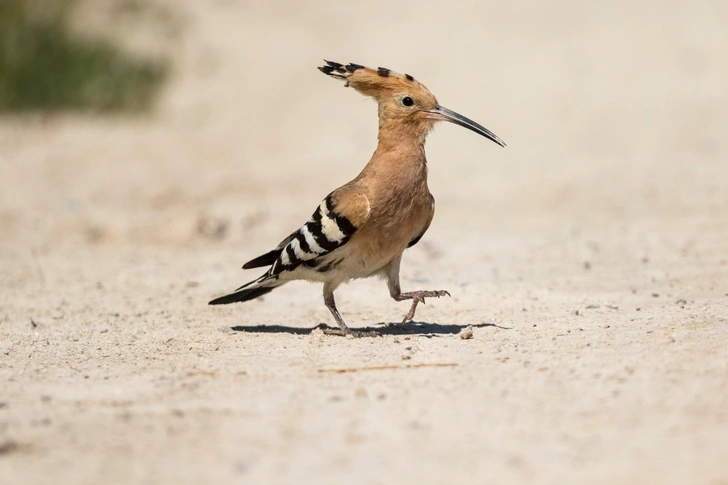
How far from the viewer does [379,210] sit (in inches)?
207

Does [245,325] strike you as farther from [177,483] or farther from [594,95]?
[594,95]

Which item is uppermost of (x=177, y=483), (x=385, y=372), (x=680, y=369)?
(x=680, y=369)

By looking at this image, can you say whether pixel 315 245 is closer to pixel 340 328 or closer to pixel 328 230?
pixel 328 230

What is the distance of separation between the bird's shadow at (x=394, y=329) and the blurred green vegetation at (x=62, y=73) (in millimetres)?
8869

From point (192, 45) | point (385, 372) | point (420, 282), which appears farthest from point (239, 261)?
point (192, 45)

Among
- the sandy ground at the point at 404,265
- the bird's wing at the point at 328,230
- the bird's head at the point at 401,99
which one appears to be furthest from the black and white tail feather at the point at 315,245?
the bird's head at the point at 401,99

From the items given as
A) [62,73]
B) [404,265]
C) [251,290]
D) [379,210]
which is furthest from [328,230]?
[62,73]

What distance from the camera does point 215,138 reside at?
13211 millimetres

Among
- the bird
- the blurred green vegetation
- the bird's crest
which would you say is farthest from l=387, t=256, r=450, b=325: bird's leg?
the blurred green vegetation

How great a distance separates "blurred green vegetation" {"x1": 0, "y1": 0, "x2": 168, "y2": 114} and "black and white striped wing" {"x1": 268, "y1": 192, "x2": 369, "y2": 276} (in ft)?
29.6

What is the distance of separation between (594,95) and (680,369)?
31.9 feet

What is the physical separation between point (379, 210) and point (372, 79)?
0.86 m

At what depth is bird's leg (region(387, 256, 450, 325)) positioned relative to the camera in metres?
5.54

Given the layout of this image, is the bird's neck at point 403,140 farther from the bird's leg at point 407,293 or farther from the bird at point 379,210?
the bird's leg at point 407,293
